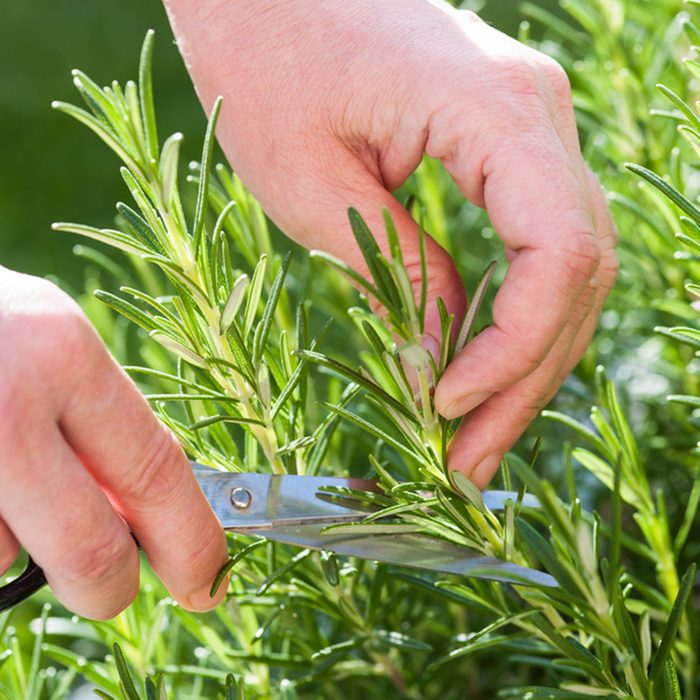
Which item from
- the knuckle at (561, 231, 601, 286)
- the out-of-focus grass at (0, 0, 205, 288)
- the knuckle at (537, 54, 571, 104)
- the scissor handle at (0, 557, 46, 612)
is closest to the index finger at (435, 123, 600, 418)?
the knuckle at (561, 231, 601, 286)

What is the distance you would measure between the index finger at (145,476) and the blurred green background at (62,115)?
2760mm

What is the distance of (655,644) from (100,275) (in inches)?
105

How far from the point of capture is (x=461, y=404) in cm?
94

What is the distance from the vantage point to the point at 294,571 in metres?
1.15

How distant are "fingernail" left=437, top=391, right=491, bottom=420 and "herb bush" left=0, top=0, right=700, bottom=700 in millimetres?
17

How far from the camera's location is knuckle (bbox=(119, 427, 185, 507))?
883mm

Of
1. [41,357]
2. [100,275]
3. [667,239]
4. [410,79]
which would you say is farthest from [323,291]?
[100,275]

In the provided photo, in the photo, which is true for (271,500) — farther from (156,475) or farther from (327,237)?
(327,237)

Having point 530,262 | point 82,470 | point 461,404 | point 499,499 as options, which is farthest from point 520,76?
point 82,470

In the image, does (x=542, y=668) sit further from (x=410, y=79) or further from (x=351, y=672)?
(x=410, y=79)

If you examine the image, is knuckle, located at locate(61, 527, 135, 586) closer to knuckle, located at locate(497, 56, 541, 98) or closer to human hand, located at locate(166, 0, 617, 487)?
human hand, located at locate(166, 0, 617, 487)

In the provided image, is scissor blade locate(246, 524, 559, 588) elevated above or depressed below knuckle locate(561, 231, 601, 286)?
below

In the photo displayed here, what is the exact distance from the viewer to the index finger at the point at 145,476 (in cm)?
84

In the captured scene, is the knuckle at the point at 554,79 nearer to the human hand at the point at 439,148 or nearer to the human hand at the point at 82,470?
the human hand at the point at 439,148
